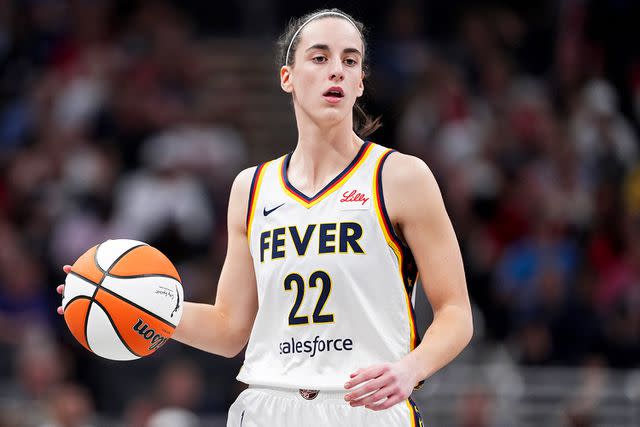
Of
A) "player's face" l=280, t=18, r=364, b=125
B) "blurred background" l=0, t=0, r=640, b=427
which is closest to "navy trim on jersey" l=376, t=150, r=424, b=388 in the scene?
"player's face" l=280, t=18, r=364, b=125

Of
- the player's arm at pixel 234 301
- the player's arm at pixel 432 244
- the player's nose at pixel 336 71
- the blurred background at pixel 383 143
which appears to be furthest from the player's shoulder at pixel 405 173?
the blurred background at pixel 383 143

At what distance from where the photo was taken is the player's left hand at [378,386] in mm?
4465

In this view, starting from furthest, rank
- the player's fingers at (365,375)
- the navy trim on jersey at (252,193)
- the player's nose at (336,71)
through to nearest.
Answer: the navy trim on jersey at (252,193), the player's nose at (336,71), the player's fingers at (365,375)

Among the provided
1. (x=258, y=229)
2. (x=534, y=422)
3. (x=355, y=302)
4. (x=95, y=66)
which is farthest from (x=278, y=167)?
(x=95, y=66)

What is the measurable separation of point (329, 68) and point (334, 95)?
0.42 ft

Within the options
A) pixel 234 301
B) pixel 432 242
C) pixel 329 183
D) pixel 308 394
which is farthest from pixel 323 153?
pixel 308 394

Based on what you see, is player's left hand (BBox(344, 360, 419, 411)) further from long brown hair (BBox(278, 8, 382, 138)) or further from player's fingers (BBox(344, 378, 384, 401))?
long brown hair (BBox(278, 8, 382, 138))

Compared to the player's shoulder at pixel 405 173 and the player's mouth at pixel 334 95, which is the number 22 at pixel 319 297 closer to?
the player's shoulder at pixel 405 173

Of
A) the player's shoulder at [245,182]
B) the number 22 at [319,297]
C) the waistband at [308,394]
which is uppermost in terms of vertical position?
the player's shoulder at [245,182]

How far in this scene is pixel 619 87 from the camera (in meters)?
13.1

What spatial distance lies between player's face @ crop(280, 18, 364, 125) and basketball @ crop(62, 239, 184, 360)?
106 centimetres

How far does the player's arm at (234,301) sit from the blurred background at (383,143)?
14.6ft

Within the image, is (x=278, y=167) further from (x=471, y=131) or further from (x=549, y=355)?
(x=471, y=131)

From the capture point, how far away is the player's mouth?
534 cm
